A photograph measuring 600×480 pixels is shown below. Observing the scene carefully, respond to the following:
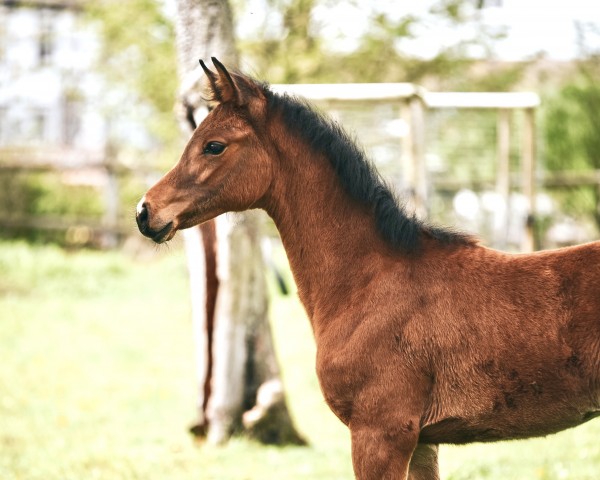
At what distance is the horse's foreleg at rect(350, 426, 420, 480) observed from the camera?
339cm

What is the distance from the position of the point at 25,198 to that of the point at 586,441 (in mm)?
15793

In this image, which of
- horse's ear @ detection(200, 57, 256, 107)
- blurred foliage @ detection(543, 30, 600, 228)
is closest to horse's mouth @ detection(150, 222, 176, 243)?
horse's ear @ detection(200, 57, 256, 107)

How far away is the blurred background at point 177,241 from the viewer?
6.46m

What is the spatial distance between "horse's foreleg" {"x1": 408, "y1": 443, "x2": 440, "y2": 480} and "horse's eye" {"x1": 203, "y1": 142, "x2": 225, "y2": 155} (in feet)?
5.46

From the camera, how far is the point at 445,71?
1731cm

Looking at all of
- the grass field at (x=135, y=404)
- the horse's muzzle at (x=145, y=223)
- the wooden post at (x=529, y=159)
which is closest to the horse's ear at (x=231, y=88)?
the horse's muzzle at (x=145, y=223)

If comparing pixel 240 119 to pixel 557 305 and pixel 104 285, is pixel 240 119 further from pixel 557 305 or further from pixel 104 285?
pixel 104 285

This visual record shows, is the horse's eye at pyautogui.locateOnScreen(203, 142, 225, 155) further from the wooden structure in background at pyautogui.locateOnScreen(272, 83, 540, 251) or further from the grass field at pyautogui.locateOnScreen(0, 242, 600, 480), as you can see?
the wooden structure in background at pyautogui.locateOnScreen(272, 83, 540, 251)

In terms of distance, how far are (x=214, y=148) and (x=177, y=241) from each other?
1.43 metres

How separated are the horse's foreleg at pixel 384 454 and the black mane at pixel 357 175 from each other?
0.87m

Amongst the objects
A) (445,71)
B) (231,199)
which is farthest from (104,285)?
(231,199)

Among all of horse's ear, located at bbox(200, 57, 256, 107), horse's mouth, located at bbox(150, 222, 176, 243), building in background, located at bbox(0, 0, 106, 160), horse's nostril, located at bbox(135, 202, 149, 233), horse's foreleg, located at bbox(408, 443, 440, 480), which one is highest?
building in background, located at bbox(0, 0, 106, 160)

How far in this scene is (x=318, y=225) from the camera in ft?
12.7

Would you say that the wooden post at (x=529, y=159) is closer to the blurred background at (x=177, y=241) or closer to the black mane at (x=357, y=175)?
the blurred background at (x=177, y=241)
